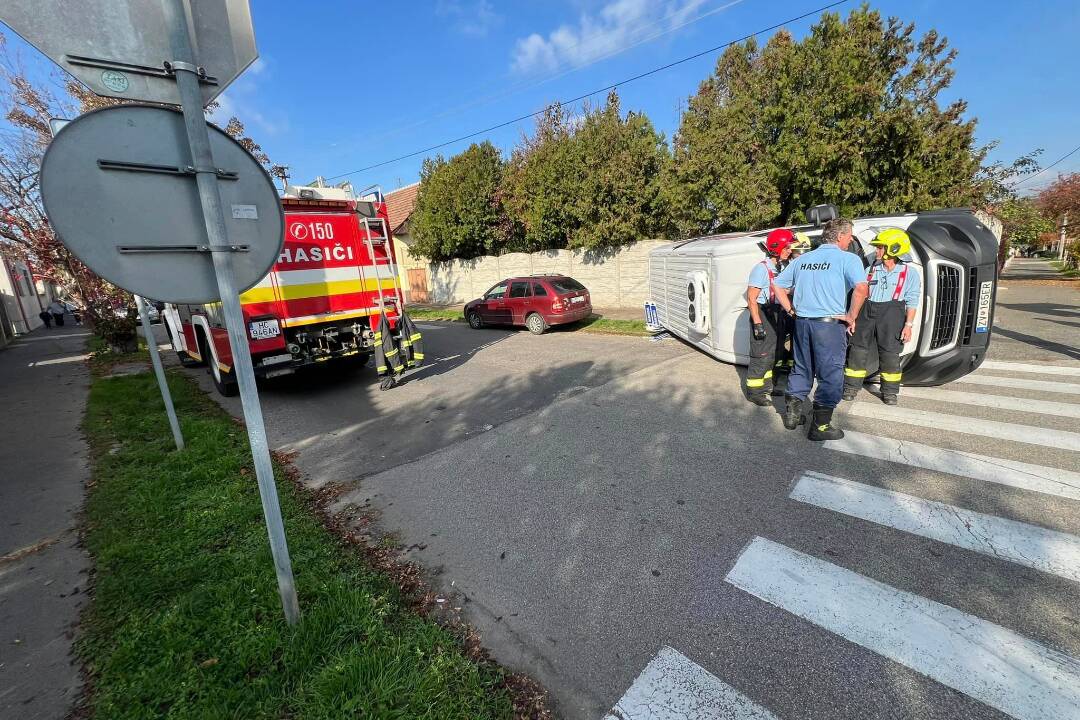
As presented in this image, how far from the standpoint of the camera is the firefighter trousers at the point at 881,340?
4754 mm

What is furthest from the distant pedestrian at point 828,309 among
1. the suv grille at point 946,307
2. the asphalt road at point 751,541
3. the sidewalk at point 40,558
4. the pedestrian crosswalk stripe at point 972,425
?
the sidewalk at point 40,558

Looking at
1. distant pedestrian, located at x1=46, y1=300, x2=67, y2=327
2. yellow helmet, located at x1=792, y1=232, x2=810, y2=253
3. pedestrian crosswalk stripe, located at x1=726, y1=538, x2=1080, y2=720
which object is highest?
distant pedestrian, located at x1=46, y1=300, x2=67, y2=327

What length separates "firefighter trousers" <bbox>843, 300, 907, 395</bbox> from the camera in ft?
15.6

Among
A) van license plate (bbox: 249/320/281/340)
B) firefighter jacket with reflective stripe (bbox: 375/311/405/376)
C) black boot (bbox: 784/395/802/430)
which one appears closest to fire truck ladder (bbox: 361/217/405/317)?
firefighter jacket with reflective stripe (bbox: 375/311/405/376)

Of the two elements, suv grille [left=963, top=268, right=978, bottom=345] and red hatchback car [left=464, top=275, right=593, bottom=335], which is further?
red hatchback car [left=464, top=275, right=593, bottom=335]

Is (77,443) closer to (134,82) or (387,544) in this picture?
(387,544)

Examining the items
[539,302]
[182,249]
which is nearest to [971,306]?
[182,249]

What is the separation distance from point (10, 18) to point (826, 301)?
16.9ft

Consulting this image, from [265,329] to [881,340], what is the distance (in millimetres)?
8129

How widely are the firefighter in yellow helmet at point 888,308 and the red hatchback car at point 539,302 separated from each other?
24.3 feet

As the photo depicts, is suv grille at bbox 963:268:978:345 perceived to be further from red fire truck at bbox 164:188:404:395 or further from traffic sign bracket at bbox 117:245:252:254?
red fire truck at bbox 164:188:404:395

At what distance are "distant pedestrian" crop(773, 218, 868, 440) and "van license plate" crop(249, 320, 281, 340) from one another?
697cm

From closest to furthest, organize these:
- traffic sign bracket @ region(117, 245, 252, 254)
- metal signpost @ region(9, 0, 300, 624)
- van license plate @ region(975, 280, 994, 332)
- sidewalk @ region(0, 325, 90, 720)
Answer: metal signpost @ region(9, 0, 300, 624), traffic sign bracket @ region(117, 245, 252, 254), sidewalk @ region(0, 325, 90, 720), van license plate @ region(975, 280, 994, 332)

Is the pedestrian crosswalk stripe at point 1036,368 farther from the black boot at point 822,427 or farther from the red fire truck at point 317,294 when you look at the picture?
the red fire truck at point 317,294
